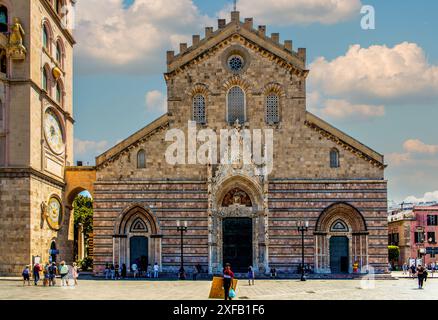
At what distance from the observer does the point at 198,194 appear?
2073 inches

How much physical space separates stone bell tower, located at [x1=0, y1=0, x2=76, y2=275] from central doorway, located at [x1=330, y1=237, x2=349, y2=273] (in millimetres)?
19729

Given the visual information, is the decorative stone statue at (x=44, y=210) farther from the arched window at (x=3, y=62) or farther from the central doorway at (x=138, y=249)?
the arched window at (x=3, y=62)

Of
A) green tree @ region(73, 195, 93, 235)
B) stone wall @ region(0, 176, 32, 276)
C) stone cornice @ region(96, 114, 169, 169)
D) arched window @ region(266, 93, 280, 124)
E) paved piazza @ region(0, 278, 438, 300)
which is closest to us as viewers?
paved piazza @ region(0, 278, 438, 300)

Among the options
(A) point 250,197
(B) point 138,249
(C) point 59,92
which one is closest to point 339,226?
(A) point 250,197

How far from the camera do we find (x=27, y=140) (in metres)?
47.8

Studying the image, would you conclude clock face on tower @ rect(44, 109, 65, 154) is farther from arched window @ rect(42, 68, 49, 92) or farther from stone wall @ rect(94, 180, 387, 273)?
stone wall @ rect(94, 180, 387, 273)

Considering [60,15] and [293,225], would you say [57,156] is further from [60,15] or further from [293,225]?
[293,225]

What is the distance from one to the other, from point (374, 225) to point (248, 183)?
372 inches

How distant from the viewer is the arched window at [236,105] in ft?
176

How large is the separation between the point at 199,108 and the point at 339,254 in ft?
48.4

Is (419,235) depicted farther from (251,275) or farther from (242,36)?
(251,275)

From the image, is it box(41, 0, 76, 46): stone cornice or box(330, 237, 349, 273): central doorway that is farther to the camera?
→ box(330, 237, 349, 273): central doorway

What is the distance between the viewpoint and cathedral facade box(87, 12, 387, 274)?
171 ft

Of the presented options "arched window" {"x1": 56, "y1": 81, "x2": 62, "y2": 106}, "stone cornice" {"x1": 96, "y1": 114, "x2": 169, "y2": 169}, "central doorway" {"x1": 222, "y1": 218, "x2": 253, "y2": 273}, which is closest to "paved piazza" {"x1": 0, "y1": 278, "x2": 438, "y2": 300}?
"central doorway" {"x1": 222, "y1": 218, "x2": 253, "y2": 273}
